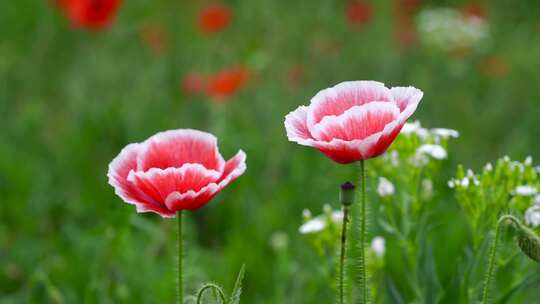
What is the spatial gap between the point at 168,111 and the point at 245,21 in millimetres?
1540

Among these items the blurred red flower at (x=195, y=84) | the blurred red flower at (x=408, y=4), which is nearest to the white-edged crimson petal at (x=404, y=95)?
the blurred red flower at (x=195, y=84)

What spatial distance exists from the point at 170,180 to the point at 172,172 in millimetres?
14

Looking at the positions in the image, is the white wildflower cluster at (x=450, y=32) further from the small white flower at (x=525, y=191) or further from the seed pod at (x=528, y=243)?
the seed pod at (x=528, y=243)

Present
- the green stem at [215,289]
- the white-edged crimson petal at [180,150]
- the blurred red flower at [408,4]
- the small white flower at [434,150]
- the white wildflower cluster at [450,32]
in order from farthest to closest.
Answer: the blurred red flower at [408,4]
the white wildflower cluster at [450,32]
the small white flower at [434,150]
the white-edged crimson petal at [180,150]
the green stem at [215,289]

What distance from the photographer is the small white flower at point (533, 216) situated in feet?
5.66

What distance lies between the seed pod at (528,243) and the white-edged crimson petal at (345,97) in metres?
0.30

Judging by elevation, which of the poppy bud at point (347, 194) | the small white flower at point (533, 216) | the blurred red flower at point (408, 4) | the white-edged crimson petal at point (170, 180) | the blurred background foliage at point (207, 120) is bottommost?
the poppy bud at point (347, 194)

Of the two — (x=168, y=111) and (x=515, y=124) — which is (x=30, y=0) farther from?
(x=515, y=124)

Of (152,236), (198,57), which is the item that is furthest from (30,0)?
(152,236)

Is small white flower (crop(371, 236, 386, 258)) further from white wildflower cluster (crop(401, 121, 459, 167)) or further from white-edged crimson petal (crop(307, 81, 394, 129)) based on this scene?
white-edged crimson petal (crop(307, 81, 394, 129))

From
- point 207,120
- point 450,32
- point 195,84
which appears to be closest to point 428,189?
point 195,84

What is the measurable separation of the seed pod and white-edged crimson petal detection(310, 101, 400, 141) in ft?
0.87

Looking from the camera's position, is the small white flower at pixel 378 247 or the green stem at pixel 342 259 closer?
the green stem at pixel 342 259

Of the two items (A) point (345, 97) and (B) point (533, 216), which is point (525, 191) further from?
(A) point (345, 97)
